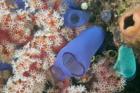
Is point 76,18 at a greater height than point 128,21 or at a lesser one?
greater

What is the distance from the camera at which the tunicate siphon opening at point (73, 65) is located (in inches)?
80.9

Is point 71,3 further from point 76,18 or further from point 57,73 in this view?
point 57,73

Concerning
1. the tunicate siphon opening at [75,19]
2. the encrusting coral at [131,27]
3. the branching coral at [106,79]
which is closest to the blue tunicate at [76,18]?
the tunicate siphon opening at [75,19]

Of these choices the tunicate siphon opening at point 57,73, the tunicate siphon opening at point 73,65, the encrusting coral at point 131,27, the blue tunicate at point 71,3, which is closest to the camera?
the encrusting coral at point 131,27

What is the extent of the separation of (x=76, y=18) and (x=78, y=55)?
47 centimetres

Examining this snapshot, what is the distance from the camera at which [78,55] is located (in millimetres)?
2068

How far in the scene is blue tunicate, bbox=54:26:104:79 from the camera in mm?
2062

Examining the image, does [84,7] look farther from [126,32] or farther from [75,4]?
[126,32]

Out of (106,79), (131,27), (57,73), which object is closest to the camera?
(131,27)

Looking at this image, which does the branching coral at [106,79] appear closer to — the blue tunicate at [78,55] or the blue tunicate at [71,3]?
the blue tunicate at [78,55]

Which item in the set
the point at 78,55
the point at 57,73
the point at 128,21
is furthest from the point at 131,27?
the point at 57,73

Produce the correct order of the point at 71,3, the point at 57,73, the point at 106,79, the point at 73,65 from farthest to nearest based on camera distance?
the point at 71,3 < the point at 106,79 < the point at 57,73 < the point at 73,65

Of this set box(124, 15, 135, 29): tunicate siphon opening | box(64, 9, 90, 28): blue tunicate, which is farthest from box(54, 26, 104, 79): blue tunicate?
box(124, 15, 135, 29): tunicate siphon opening

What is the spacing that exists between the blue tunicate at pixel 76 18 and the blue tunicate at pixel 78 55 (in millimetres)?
168
